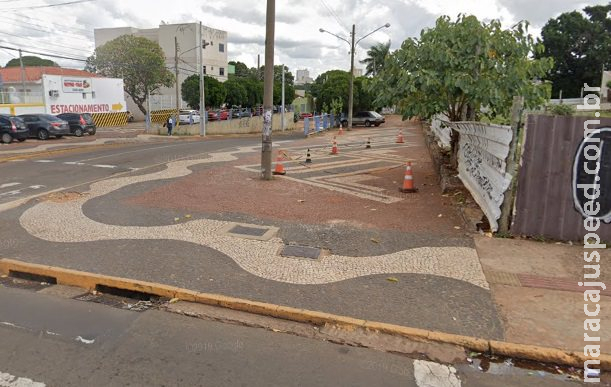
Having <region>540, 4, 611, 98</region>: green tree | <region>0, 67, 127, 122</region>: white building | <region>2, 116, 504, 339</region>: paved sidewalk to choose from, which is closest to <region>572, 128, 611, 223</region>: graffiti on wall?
<region>2, 116, 504, 339</region>: paved sidewalk

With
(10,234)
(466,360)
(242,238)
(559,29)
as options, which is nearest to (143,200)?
(10,234)

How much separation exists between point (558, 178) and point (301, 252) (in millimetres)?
3911

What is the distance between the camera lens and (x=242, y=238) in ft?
24.6

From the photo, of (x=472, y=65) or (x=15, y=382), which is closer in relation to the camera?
(x=15, y=382)

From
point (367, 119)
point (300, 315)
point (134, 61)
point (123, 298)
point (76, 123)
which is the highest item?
point (134, 61)

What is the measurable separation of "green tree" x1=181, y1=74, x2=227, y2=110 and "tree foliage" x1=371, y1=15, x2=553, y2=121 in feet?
137

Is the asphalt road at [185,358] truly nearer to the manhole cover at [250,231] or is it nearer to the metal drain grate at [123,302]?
the metal drain grate at [123,302]

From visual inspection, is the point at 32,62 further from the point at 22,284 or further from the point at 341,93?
the point at 22,284

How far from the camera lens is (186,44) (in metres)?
68.2

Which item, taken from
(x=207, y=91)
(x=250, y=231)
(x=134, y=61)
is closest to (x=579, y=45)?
(x=207, y=91)

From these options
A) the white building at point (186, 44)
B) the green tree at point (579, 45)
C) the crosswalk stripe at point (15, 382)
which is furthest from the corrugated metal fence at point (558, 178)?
the green tree at point (579, 45)

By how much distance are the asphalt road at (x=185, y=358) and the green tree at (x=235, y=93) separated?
5088 centimetres

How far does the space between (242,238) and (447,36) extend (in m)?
6.94

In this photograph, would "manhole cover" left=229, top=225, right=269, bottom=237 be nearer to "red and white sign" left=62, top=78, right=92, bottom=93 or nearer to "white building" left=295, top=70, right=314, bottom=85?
"red and white sign" left=62, top=78, right=92, bottom=93
